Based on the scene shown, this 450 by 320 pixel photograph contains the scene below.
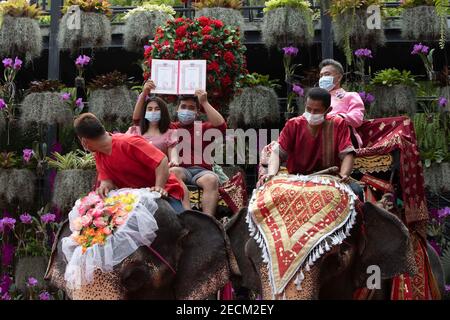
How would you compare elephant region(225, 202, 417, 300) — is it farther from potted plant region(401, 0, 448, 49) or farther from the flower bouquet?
potted plant region(401, 0, 448, 49)

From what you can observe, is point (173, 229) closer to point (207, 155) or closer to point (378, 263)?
point (378, 263)

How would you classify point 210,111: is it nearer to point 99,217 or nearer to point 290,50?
point 99,217

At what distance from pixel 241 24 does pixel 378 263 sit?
21.6 ft

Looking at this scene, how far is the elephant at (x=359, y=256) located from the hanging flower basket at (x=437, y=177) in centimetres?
509

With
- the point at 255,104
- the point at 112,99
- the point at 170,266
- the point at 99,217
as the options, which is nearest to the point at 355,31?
the point at 255,104

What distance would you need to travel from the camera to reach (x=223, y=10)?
11891 millimetres

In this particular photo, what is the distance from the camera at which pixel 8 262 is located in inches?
440

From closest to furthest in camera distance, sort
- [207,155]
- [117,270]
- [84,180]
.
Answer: [117,270], [207,155], [84,180]

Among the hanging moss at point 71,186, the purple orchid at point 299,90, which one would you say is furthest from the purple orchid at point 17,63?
the purple orchid at point 299,90

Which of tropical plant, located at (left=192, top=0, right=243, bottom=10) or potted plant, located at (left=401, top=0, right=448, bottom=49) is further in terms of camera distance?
tropical plant, located at (left=192, top=0, right=243, bottom=10)

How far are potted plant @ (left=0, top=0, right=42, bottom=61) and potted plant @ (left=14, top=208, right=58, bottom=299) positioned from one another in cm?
224

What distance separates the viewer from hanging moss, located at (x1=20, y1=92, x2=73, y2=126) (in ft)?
37.7

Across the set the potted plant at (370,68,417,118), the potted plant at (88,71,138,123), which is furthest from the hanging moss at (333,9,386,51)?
the potted plant at (88,71,138,123)

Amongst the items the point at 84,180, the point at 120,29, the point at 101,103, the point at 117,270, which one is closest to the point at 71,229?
the point at 117,270
